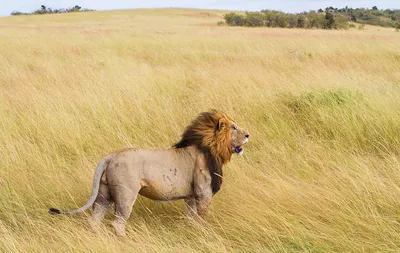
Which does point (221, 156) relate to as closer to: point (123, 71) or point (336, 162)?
point (336, 162)

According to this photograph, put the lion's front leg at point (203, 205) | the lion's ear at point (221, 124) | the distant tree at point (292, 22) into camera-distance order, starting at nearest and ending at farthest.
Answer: the lion's front leg at point (203, 205) < the lion's ear at point (221, 124) < the distant tree at point (292, 22)

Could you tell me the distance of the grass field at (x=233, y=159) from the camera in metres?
3.07

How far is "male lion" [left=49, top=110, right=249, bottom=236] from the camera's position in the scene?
2.96 metres

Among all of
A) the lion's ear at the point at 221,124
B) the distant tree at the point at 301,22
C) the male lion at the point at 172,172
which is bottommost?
the distant tree at the point at 301,22

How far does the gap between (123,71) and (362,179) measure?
5266 millimetres

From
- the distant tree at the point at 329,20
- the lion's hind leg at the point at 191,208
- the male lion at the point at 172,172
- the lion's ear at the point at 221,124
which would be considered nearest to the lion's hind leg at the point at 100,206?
the male lion at the point at 172,172

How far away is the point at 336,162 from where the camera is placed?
4340 mm

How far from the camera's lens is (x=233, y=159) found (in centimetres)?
431

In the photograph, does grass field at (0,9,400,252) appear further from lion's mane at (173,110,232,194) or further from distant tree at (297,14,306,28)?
distant tree at (297,14,306,28)

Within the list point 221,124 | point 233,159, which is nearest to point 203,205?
point 221,124

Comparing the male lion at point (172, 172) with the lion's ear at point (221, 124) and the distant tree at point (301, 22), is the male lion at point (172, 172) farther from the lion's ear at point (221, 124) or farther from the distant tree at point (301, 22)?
the distant tree at point (301, 22)

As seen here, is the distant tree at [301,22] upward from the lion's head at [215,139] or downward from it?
downward

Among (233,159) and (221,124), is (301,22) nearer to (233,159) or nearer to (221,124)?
(233,159)

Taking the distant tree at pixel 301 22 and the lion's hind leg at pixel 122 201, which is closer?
the lion's hind leg at pixel 122 201
